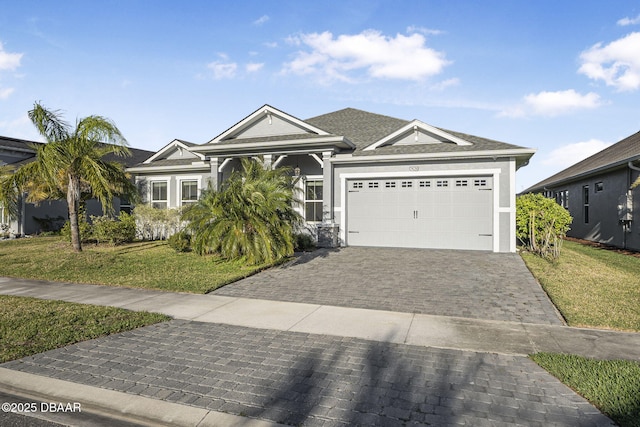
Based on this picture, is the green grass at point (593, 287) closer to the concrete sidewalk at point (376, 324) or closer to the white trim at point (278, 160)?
the concrete sidewalk at point (376, 324)

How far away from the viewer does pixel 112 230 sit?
15.2m

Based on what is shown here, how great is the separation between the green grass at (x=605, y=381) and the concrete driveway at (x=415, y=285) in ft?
5.56

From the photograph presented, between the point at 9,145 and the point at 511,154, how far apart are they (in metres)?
26.4

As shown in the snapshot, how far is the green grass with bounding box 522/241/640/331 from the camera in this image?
593cm

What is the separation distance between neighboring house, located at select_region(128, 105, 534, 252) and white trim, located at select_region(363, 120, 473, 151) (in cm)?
4

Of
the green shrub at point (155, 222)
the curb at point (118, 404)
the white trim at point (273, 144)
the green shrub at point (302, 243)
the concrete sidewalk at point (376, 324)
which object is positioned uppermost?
the white trim at point (273, 144)

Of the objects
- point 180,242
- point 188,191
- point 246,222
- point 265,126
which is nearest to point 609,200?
point 265,126

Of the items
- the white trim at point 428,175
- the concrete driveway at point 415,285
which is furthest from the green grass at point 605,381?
the white trim at point 428,175

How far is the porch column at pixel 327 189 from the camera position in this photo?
14838mm

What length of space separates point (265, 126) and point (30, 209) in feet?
47.6

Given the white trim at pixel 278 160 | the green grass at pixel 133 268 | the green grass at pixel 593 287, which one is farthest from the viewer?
the white trim at pixel 278 160

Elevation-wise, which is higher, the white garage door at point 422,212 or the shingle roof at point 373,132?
the shingle roof at point 373,132

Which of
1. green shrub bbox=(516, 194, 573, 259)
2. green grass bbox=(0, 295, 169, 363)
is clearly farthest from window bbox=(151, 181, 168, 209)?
green shrub bbox=(516, 194, 573, 259)

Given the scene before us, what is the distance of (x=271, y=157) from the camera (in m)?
15.6
